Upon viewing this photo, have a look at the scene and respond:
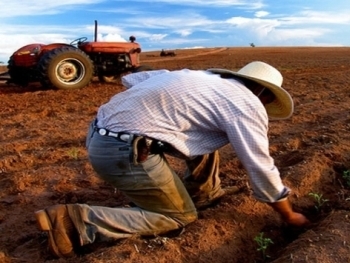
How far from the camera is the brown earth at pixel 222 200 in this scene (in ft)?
11.8

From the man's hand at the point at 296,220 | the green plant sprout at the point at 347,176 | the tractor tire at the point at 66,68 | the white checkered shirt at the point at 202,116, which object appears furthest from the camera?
the tractor tire at the point at 66,68

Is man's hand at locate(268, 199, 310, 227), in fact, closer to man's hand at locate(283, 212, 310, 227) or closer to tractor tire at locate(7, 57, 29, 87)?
man's hand at locate(283, 212, 310, 227)

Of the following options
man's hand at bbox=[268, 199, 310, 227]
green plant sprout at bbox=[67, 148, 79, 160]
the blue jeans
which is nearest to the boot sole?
the blue jeans

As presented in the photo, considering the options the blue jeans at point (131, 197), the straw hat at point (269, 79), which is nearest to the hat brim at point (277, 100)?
the straw hat at point (269, 79)

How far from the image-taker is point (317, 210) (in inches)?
169

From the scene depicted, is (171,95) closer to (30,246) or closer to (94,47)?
(30,246)

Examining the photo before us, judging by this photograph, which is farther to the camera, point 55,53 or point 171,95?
point 55,53

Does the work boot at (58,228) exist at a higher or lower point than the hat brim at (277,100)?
lower

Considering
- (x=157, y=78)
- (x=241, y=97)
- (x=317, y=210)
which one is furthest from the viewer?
(x=317, y=210)

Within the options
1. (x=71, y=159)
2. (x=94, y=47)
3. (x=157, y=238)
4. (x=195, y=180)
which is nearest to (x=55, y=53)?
(x=94, y=47)

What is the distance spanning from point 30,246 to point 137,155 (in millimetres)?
1041

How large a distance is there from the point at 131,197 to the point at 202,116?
31.0 inches

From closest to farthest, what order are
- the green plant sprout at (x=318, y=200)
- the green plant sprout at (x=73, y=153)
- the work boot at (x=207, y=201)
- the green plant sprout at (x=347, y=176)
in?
the green plant sprout at (x=318, y=200) < the work boot at (x=207, y=201) < the green plant sprout at (x=347, y=176) < the green plant sprout at (x=73, y=153)

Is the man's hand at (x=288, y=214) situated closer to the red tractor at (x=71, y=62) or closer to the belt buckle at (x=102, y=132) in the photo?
the belt buckle at (x=102, y=132)
